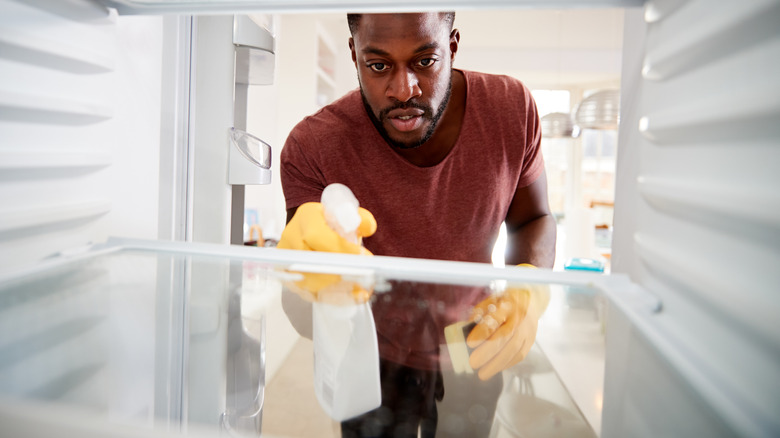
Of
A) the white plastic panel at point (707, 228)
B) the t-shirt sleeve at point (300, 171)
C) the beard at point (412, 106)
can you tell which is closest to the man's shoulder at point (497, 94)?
the beard at point (412, 106)

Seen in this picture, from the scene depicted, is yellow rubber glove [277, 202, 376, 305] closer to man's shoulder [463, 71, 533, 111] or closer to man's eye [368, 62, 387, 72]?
man's eye [368, 62, 387, 72]

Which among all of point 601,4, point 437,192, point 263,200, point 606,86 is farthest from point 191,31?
point 606,86

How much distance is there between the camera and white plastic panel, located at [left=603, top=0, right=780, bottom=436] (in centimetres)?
37

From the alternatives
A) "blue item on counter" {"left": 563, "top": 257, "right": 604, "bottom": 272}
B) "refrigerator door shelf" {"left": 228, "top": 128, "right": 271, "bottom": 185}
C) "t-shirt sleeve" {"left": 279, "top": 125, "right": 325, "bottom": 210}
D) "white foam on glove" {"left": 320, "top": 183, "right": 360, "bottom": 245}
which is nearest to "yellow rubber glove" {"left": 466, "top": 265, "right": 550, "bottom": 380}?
"white foam on glove" {"left": 320, "top": 183, "right": 360, "bottom": 245}

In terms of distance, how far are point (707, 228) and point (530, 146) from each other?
112 cm

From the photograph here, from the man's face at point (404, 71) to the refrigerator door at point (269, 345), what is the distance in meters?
0.73

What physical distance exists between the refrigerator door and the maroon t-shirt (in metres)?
0.77

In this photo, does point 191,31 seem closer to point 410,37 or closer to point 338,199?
point 338,199

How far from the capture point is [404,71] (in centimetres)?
132

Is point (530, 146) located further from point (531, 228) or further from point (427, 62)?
point (427, 62)

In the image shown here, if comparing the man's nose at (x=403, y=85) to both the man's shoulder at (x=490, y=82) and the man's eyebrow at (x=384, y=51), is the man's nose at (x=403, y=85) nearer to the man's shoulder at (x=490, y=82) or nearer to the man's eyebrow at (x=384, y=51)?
the man's eyebrow at (x=384, y=51)

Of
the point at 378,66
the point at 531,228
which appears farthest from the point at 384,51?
the point at 531,228

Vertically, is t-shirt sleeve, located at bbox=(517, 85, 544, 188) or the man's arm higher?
t-shirt sleeve, located at bbox=(517, 85, 544, 188)

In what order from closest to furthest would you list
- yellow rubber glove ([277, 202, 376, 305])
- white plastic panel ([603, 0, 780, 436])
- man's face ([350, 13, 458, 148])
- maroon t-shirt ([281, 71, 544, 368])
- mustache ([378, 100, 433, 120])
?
white plastic panel ([603, 0, 780, 436]) → yellow rubber glove ([277, 202, 376, 305]) → man's face ([350, 13, 458, 148]) → mustache ([378, 100, 433, 120]) → maroon t-shirt ([281, 71, 544, 368])
